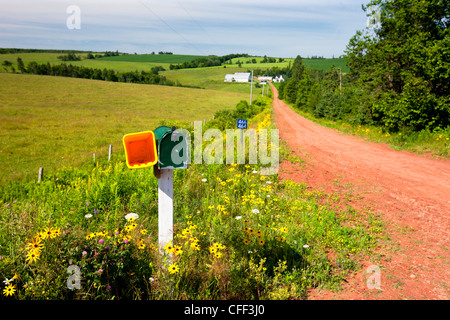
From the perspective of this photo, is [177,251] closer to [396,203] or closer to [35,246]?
[35,246]

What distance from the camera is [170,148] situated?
2.56 metres

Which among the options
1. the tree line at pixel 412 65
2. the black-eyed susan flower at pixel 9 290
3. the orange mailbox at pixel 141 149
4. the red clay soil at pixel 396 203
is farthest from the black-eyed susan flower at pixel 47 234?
the tree line at pixel 412 65

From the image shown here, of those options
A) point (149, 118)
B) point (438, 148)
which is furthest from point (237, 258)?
point (149, 118)

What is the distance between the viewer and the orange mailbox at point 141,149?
2.38m

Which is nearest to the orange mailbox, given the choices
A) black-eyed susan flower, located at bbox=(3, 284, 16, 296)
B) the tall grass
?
the tall grass

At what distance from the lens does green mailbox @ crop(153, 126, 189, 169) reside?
253 centimetres

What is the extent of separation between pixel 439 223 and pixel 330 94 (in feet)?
74.5

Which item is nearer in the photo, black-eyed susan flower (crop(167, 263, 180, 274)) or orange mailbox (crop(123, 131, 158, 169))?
orange mailbox (crop(123, 131, 158, 169))

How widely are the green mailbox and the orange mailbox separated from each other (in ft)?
0.28

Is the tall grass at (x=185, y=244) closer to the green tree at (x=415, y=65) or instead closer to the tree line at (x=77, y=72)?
the green tree at (x=415, y=65)

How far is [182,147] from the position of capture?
8.58 ft

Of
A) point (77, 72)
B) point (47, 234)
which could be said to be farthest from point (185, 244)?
point (77, 72)

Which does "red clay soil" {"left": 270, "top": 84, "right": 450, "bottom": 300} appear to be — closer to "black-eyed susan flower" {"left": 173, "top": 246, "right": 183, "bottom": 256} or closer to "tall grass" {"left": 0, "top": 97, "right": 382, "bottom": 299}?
"tall grass" {"left": 0, "top": 97, "right": 382, "bottom": 299}

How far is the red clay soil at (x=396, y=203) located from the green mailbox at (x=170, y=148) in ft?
7.18
